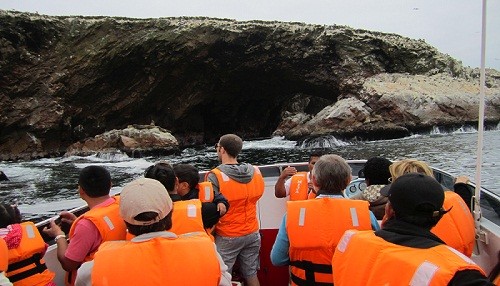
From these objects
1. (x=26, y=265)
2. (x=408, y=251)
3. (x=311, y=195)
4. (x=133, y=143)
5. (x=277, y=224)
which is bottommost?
(x=133, y=143)

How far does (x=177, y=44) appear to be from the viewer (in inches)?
1128

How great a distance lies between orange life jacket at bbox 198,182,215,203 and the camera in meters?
2.72

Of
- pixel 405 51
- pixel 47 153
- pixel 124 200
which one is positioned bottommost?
→ pixel 47 153

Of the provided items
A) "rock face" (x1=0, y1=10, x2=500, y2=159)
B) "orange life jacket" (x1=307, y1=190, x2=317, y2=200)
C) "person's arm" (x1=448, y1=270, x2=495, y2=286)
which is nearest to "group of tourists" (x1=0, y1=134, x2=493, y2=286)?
"person's arm" (x1=448, y1=270, x2=495, y2=286)

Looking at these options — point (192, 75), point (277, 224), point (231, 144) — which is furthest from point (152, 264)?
point (192, 75)

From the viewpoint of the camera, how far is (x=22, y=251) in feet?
6.90

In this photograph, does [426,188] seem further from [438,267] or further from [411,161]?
[411,161]

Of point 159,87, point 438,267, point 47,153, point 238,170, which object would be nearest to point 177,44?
point 159,87

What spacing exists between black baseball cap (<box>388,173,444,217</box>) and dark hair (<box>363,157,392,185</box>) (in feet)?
3.63

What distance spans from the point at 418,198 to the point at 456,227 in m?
0.76

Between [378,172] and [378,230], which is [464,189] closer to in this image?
[378,172]

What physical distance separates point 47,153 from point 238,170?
1120 inches

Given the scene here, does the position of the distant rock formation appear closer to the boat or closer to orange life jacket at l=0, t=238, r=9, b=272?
the boat

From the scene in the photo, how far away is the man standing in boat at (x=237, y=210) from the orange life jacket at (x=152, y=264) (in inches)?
51.1
